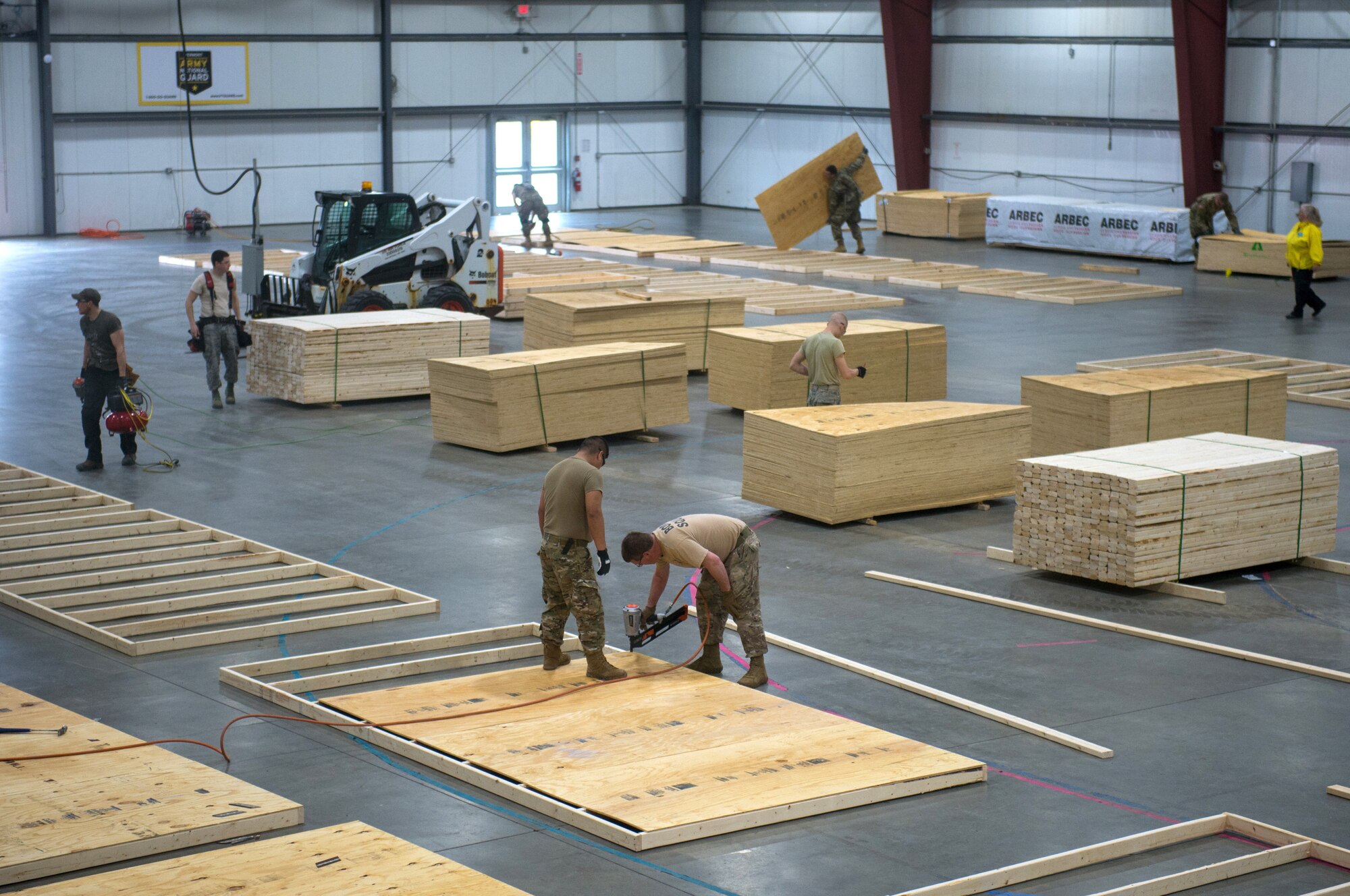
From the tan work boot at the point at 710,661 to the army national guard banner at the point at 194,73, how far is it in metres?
31.0

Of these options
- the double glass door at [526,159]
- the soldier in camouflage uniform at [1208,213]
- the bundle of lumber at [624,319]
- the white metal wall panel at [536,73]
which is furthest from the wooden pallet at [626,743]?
the double glass door at [526,159]

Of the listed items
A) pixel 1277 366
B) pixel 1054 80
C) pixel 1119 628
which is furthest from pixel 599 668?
pixel 1054 80

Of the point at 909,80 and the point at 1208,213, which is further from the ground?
the point at 909,80

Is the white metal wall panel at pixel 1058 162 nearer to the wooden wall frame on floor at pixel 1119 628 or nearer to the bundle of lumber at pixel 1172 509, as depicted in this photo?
the bundle of lumber at pixel 1172 509

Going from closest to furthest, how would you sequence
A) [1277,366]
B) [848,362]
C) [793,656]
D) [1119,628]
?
1. [793,656]
2. [1119,628]
3. [848,362]
4. [1277,366]

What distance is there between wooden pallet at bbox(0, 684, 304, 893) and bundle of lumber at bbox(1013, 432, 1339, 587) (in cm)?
661

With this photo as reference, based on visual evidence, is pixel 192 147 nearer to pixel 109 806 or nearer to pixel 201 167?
pixel 201 167

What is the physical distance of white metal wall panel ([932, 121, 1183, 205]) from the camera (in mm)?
37125

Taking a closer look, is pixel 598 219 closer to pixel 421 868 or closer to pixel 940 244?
pixel 940 244

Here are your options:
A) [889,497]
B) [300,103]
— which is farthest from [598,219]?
[889,497]

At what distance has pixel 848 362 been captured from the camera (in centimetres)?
1808

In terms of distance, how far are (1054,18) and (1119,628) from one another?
3030 cm

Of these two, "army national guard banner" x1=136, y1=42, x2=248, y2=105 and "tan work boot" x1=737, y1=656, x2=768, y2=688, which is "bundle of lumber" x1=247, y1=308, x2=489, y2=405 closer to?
"tan work boot" x1=737, y1=656, x2=768, y2=688

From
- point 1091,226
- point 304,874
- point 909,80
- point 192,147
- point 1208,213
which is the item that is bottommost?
point 304,874
